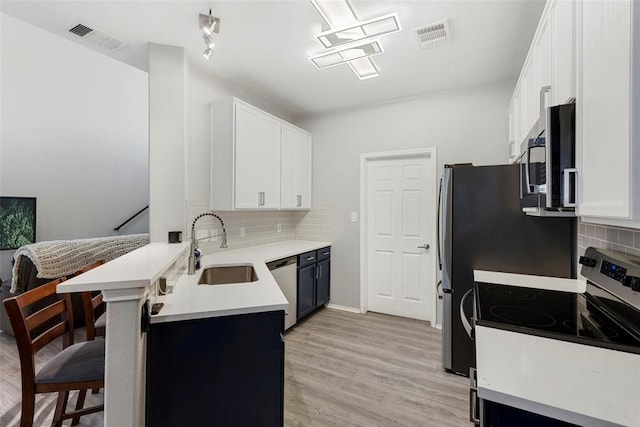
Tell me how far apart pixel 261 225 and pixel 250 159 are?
1000 millimetres

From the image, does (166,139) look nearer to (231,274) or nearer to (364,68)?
(231,274)

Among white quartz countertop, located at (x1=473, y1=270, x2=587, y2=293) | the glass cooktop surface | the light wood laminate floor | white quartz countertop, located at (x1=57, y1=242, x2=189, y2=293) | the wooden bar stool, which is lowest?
the light wood laminate floor

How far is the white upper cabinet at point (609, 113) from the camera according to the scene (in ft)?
2.46

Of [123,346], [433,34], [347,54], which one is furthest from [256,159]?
[123,346]

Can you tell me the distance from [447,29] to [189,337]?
2.72 metres

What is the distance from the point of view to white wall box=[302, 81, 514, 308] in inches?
122

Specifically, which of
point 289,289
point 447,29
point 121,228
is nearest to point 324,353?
point 289,289

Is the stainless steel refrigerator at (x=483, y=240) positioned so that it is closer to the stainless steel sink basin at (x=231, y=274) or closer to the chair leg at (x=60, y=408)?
the stainless steel sink basin at (x=231, y=274)

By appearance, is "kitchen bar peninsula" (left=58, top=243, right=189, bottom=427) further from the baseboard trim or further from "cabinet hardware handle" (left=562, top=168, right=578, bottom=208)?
the baseboard trim

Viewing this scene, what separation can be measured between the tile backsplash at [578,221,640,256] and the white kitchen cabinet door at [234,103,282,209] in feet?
9.07

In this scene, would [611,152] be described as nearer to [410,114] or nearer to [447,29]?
[447,29]

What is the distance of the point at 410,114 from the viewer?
11.5 ft

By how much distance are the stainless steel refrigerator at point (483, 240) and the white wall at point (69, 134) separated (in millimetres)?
5815

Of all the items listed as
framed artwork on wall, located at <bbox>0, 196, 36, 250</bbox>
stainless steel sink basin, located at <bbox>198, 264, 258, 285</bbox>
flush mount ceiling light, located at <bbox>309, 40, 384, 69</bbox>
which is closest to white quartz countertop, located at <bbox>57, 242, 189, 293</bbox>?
stainless steel sink basin, located at <bbox>198, 264, 258, 285</bbox>
